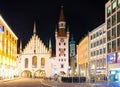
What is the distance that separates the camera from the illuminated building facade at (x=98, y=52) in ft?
310

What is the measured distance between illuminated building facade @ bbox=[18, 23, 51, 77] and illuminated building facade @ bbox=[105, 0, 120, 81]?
274 feet

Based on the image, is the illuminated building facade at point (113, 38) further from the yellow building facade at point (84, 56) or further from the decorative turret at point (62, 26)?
the decorative turret at point (62, 26)

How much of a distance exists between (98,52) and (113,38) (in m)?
20.9

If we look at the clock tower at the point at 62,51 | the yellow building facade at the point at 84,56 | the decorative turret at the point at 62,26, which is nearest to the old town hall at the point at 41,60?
the clock tower at the point at 62,51

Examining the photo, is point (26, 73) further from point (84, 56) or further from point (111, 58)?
point (111, 58)

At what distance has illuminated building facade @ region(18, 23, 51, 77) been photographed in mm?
168625

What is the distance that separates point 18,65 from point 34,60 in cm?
859

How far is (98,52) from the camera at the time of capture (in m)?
103

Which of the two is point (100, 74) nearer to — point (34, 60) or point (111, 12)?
point (111, 12)

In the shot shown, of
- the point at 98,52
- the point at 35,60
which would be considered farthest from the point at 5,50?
the point at 35,60

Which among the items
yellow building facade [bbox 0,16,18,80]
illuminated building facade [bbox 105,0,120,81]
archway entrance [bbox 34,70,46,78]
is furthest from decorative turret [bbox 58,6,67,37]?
illuminated building facade [bbox 105,0,120,81]

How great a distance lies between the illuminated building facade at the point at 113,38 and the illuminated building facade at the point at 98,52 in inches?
234

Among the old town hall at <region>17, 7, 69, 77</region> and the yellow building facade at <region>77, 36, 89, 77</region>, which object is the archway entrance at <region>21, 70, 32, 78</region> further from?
the yellow building facade at <region>77, 36, 89, 77</region>

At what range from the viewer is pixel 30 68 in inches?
6663
